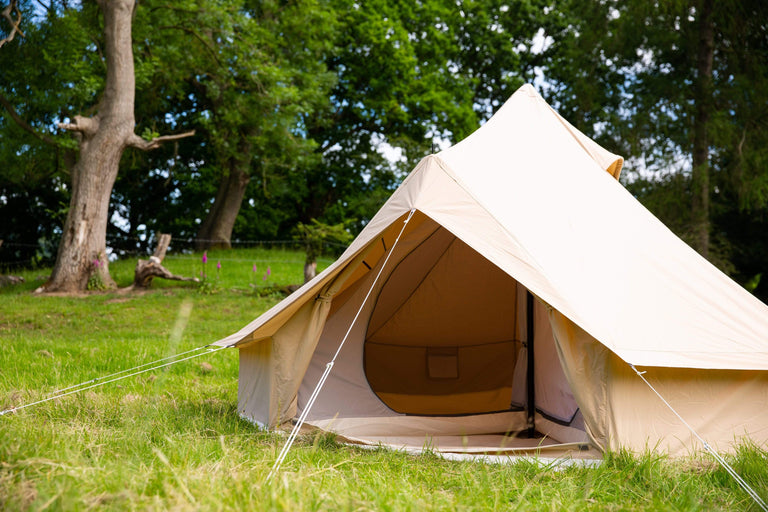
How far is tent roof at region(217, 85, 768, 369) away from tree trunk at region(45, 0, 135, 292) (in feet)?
25.5

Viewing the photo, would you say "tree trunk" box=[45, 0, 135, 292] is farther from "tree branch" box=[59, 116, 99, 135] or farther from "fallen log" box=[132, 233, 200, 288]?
"fallen log" box=[132, 233, 200, 288]

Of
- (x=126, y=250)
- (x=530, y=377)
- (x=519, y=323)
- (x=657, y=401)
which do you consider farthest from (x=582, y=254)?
(x=126, y=250)

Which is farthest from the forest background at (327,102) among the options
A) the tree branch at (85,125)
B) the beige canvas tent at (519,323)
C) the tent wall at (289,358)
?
the tent wall at (289,358)

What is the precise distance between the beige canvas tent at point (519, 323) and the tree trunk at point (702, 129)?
848cm

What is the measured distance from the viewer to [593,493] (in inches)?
102

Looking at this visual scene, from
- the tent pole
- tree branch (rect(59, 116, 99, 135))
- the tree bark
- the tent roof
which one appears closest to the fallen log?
the tree bark

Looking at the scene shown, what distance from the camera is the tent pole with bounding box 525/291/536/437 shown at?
181 inches

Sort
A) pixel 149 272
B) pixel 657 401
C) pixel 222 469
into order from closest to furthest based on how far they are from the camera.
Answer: pixel 222 469 < pixel 657 401 < pixel 149 272

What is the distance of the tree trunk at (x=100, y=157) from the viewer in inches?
421

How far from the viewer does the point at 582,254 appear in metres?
3.46

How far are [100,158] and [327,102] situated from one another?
7254 mm

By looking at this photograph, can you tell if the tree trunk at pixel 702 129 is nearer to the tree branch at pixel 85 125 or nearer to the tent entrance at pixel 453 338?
the tent entrance at pixel 453 338

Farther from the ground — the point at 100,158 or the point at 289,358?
the point at 100,158

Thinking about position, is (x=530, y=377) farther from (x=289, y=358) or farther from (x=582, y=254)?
(x=289, y=358)
